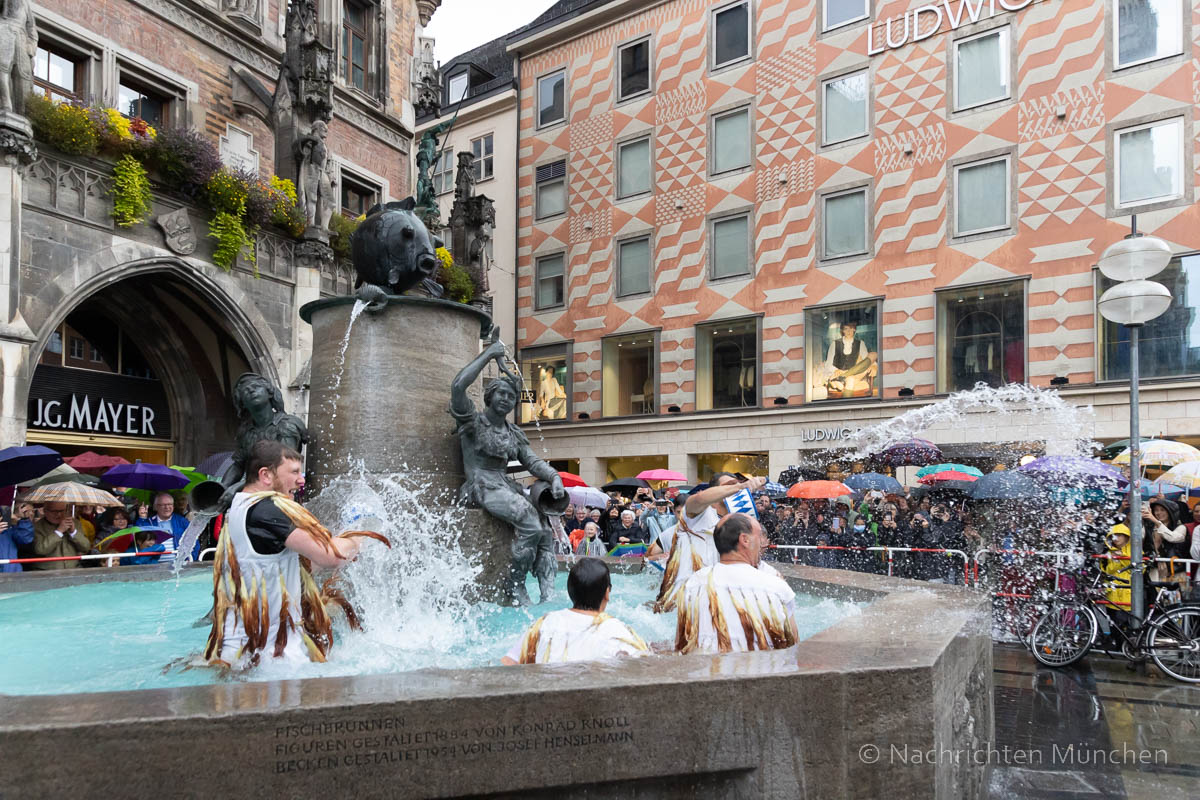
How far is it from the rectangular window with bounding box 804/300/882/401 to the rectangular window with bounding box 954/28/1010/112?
5830 mm

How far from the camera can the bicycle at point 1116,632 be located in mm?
9273

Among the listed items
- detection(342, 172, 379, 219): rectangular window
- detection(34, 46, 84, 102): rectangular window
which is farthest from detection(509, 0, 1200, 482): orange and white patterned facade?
detection(34, 46, 84, 102): rectangular window

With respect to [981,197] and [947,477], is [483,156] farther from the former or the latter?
[947,477]

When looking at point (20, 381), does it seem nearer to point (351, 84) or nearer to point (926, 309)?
point (351, 84)

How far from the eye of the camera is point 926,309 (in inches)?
1007

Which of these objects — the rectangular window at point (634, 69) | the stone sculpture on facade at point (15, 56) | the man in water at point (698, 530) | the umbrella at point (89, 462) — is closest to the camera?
the man in water at point (698, 530)

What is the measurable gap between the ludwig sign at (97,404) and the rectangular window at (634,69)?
18050 mm

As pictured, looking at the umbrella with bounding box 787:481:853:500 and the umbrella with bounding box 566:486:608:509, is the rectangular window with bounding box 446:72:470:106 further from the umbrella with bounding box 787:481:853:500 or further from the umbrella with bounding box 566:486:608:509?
the umbrella with bounding box 787:481:853:500

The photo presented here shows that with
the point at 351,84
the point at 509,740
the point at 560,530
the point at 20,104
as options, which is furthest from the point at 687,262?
→ the point at 509,740

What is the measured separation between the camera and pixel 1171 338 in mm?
22359

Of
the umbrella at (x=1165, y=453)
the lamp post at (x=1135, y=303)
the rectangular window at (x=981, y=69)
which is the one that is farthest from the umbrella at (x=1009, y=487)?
the rectangular window at (x=981, y=69)

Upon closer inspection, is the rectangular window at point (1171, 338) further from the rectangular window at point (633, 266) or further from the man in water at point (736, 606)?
the man in water at point (736, 606)

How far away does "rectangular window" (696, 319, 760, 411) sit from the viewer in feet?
94.4

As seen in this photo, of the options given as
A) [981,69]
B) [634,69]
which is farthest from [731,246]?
[981,69]
